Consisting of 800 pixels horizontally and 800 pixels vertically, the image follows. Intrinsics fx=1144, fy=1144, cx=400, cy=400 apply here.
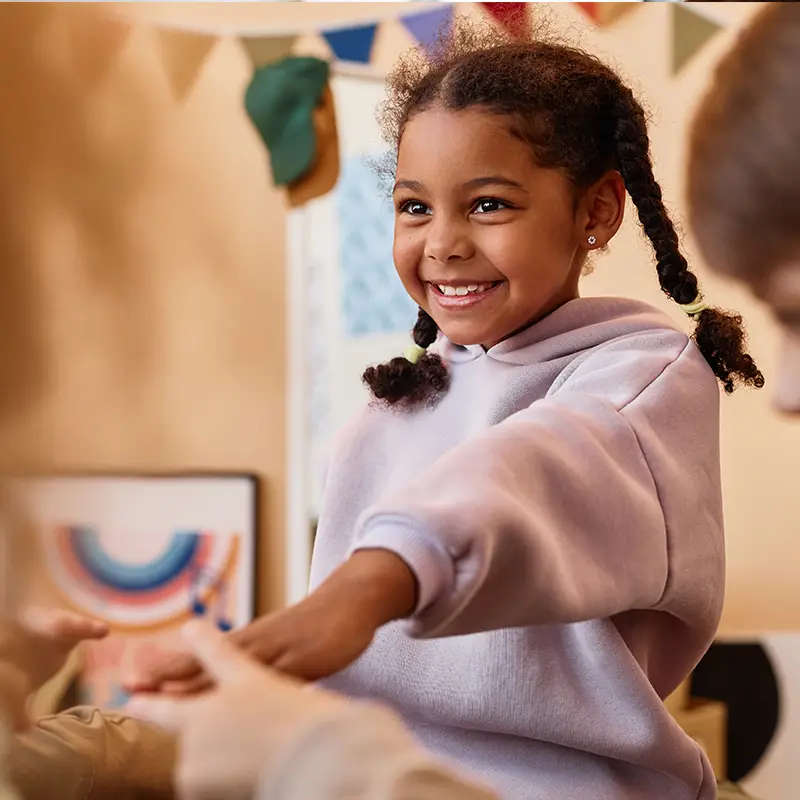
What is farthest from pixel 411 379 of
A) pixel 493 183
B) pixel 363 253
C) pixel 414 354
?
pixel 363 253

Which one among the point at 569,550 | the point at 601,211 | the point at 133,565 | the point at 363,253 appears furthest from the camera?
the point at 363,253

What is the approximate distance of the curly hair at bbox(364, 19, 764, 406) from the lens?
43 cm

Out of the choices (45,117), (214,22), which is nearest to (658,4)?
(214,22)

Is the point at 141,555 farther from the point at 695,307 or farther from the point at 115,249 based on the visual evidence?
the point at 695,307

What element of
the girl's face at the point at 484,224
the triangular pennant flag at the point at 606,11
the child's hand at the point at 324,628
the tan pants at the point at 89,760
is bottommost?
the tan pants at the point at 89,760

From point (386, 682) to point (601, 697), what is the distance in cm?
9

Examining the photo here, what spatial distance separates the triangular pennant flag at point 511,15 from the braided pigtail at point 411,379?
16 centimetres

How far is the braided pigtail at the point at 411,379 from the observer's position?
0.51 metres

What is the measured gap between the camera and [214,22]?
0.70 meters

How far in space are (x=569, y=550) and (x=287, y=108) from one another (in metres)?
0.55

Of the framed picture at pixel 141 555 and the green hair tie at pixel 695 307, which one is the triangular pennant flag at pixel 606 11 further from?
the framed picture at pixel 141 555

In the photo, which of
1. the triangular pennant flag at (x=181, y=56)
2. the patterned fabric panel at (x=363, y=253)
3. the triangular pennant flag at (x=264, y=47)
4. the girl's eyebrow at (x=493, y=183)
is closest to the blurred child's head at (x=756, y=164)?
the girl's eyebrow at (x=493, y=183)

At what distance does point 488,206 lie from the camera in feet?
1.41

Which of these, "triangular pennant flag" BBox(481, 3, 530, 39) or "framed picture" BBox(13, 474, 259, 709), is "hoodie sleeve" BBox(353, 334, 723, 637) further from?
"triangular pennant flag" BBox(481, 3, 530, 39)
